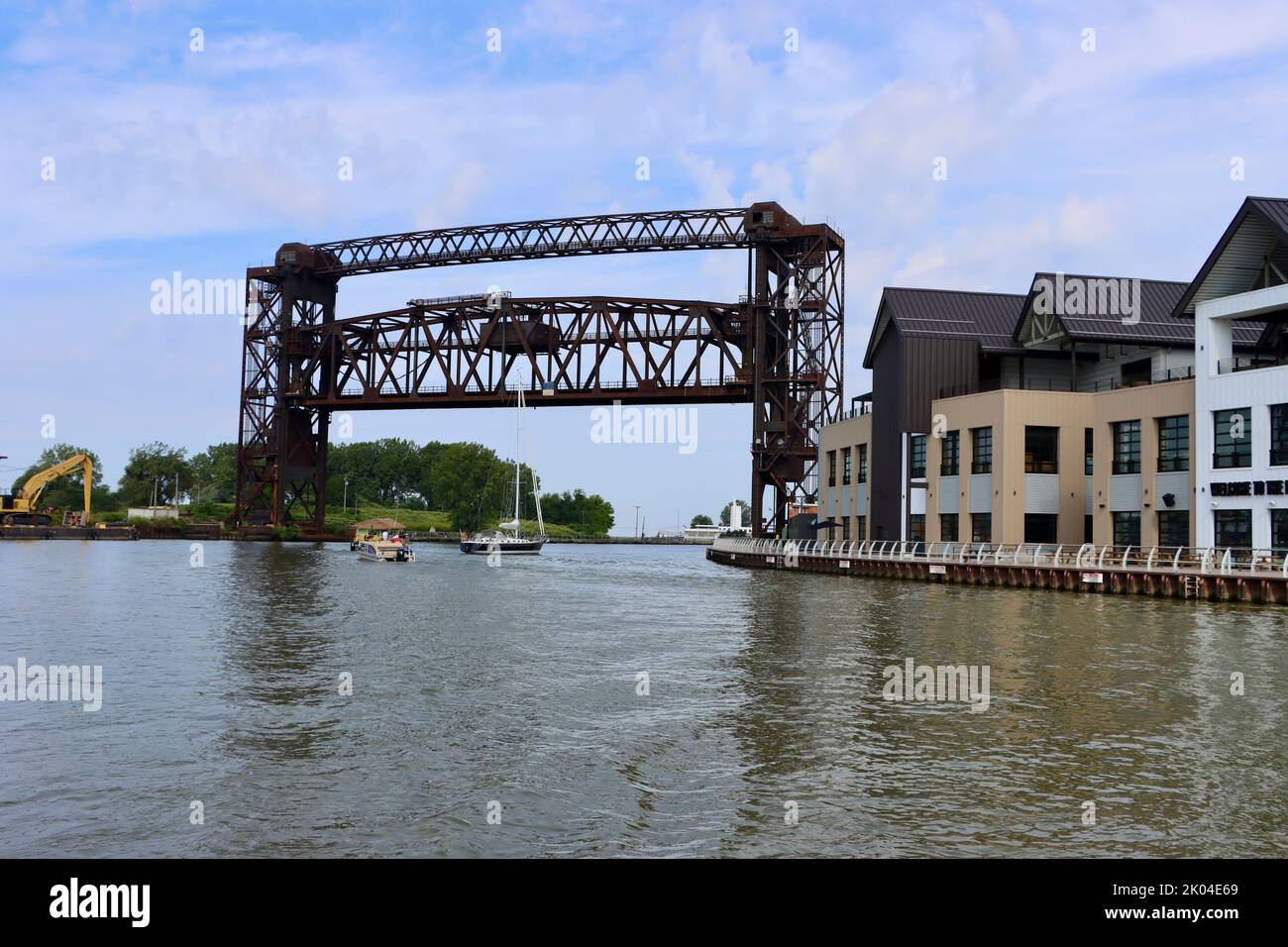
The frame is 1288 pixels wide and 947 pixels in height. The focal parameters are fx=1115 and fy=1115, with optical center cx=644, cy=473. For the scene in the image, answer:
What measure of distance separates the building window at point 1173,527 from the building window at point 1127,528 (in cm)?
163

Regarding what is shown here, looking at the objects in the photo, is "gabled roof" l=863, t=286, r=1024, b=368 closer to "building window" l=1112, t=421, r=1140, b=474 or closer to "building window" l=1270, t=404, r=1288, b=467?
"building window" l=1112, t=421, r=1140, b=474

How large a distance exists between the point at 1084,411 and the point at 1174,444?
8277 mm

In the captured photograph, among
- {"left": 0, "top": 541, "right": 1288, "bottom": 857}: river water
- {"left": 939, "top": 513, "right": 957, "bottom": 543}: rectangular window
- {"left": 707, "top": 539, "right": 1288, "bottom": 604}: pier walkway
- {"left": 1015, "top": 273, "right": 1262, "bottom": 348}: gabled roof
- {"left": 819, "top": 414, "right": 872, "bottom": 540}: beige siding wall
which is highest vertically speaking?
{"left": 1015, "top": 273, "right": 1262, "bottom": 348}: gabled roof

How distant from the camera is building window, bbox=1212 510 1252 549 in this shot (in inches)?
2034

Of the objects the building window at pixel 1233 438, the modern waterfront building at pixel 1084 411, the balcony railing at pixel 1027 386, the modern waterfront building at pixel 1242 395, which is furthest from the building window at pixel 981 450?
the building window at pixel 1233 438

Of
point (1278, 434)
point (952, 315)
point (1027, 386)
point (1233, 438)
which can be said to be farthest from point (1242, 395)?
point (952, 315)

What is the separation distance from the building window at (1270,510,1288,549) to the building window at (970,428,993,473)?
59.2ft

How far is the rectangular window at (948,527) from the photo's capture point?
7075 cm

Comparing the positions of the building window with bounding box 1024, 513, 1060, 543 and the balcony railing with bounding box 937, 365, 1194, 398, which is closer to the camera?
the building window with bounding box 1024, 513, 1060, 543

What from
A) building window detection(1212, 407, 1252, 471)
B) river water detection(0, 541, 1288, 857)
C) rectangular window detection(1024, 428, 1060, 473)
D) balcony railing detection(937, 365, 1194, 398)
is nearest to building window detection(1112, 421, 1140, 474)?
rectangular window detection(1024, 428, 1060, 473)

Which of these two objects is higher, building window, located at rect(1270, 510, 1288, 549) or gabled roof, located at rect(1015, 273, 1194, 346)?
gabled roof, located at rect(1015, 273, 1194, 346)
